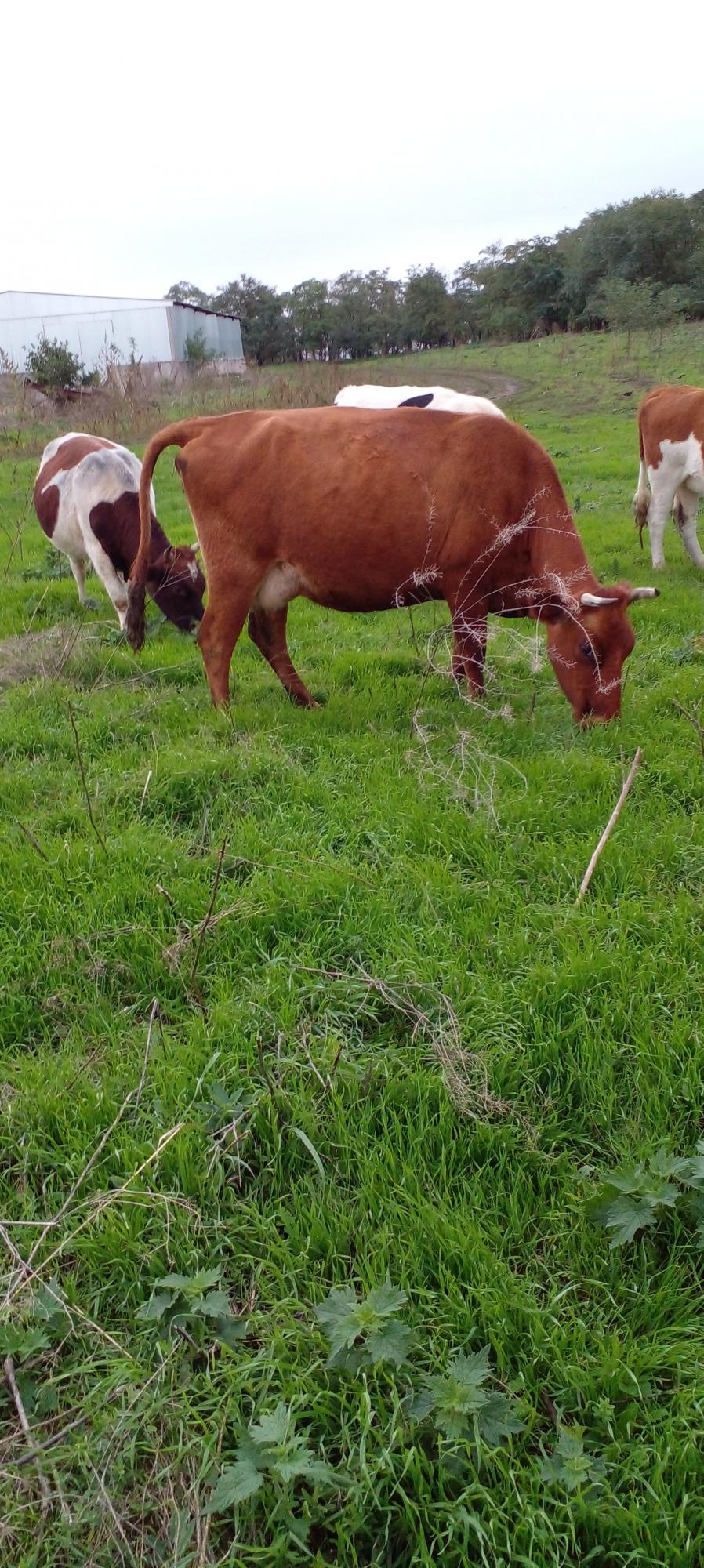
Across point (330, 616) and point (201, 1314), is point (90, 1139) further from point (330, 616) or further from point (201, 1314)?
point (330, 616)

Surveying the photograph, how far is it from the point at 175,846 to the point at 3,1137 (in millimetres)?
1552

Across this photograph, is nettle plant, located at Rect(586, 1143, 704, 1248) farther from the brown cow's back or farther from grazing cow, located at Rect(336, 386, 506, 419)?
grazing cow, located at Rect(336, 386, 506, 419)

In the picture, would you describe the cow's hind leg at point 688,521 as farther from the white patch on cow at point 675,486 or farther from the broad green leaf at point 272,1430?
the broad green leaf at point 272,1430

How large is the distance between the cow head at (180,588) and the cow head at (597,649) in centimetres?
349

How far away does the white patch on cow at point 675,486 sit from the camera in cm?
873

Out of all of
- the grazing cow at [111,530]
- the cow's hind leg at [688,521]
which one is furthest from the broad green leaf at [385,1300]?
the cow's hind leg at [688,521]

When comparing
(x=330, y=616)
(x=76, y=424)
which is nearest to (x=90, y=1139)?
(x=330, y=616)

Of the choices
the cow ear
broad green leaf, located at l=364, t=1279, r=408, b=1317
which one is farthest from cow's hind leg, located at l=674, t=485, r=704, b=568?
broad green leaf, located at l=364, t=1279, r=408, b=1317

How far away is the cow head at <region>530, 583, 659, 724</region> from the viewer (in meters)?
5.08

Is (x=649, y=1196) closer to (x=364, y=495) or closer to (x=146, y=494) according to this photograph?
(x=364, y=495)

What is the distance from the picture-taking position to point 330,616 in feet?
26.2

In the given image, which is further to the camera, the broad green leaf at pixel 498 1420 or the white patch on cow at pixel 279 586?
the white patch on cow at pixel 279 586

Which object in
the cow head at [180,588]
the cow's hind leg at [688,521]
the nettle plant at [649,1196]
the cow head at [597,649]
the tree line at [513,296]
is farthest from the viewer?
the tree line at [513,296]

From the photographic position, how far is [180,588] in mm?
7586
